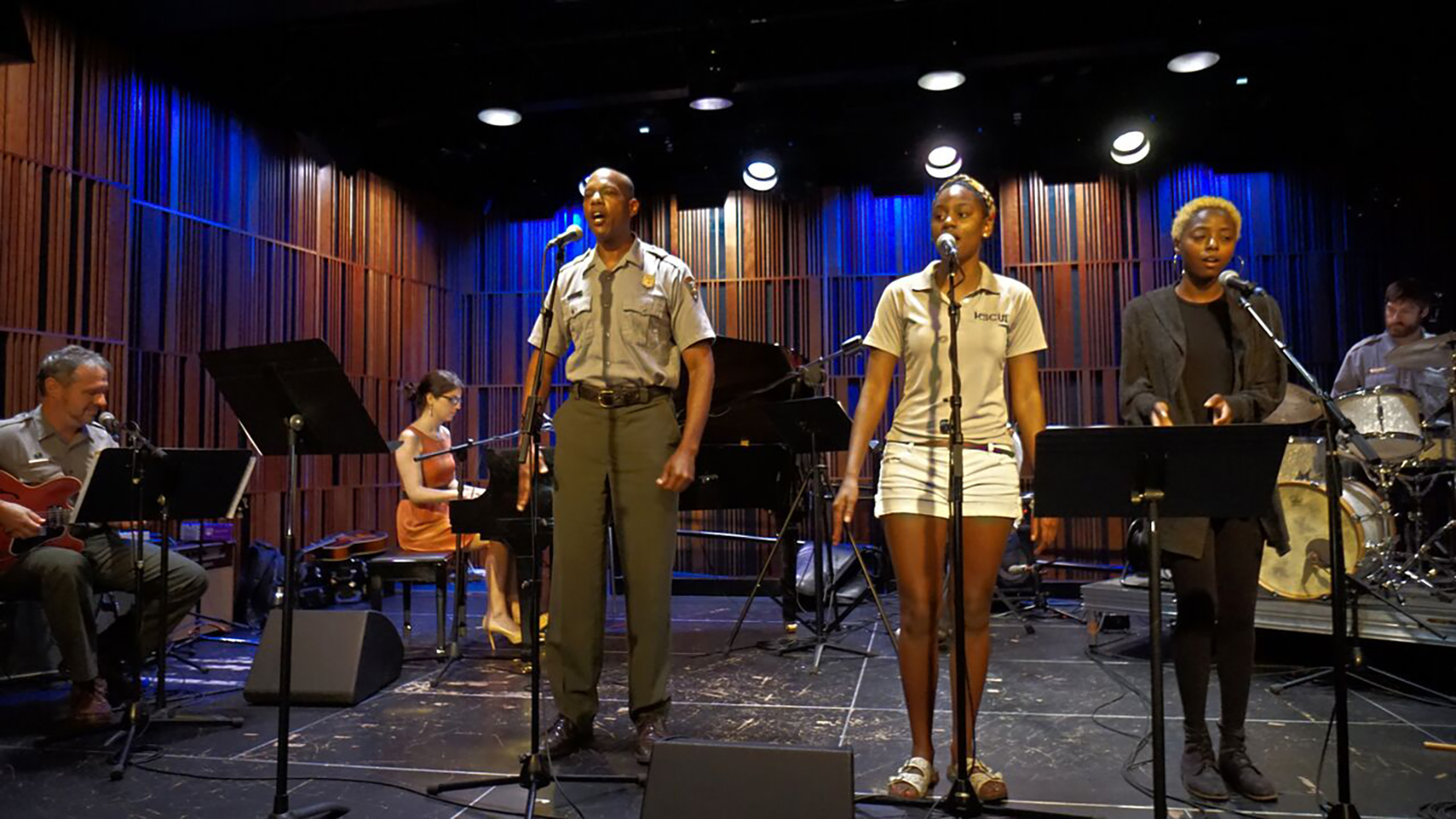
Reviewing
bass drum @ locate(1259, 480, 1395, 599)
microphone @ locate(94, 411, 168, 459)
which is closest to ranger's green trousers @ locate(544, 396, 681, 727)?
microphone @ locate(94, 411, 168, 459)

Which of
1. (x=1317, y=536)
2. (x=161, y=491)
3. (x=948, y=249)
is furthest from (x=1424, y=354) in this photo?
(x=161, y=491)

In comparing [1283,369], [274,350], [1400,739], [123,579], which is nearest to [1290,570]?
[1400,739]

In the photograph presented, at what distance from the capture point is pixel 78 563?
166 inches

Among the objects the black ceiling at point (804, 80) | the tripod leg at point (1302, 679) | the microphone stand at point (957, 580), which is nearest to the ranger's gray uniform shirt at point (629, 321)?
the microphone stand at point (957, 580)

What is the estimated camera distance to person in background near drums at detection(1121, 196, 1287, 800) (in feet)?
9.38

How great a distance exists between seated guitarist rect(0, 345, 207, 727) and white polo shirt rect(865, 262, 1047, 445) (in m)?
3.29

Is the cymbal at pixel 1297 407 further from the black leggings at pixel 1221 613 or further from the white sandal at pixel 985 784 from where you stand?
the white sandal at pixel 985 784

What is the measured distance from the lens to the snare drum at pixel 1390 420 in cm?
515

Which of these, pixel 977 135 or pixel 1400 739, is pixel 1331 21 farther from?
pixel 1400 739

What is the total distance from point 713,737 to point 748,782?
1646 millimetres

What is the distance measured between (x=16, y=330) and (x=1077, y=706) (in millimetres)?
5874

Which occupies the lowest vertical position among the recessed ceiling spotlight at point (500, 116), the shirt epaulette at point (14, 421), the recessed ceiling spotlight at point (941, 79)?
the shirt epaulette at point (14, 421)

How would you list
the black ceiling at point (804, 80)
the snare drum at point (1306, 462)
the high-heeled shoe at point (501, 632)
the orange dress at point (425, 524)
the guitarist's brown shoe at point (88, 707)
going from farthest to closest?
the black ceiling at point (804, 80), the orange dress at point (425, 524), the high-heeled shoe at point (501, 632), the snare drum at point (1306, 462), the guitarist's brown shoe at point (88, 707)

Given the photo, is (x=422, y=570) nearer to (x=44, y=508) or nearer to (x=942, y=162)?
(x=44, y=508)
